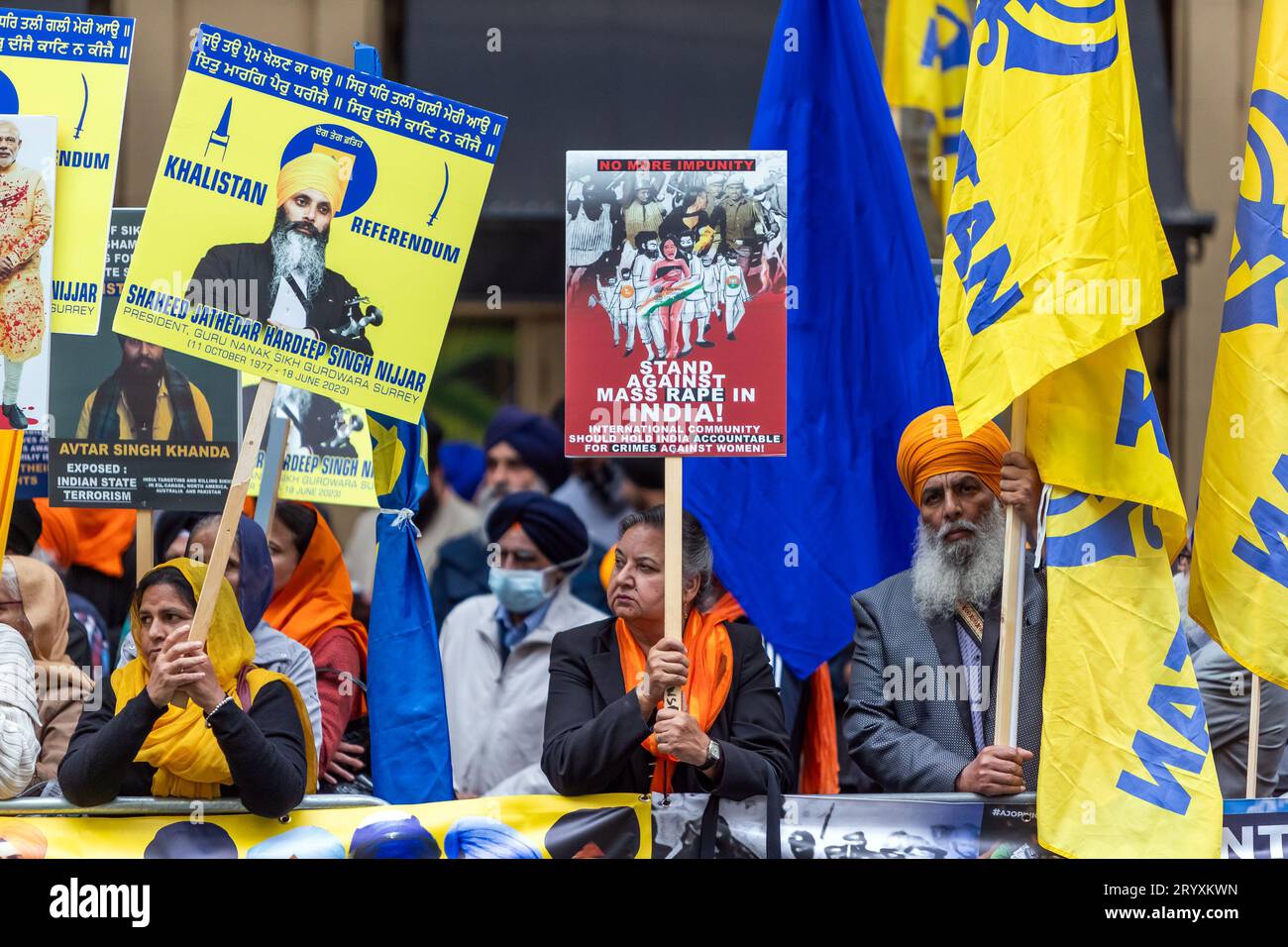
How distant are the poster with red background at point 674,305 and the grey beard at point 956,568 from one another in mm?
597

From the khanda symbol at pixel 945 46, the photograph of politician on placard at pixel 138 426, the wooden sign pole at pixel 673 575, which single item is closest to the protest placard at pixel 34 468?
the photograph of politician on placard at pixel 138 426

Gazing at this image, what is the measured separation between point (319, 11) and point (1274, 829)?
5978 millimetres

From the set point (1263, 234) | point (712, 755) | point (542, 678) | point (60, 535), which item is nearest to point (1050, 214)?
point (1263, 234)

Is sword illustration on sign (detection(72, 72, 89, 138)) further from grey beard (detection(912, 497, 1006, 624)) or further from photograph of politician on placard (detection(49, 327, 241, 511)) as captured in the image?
grey beard (detection(912, 497, 1006, 624))

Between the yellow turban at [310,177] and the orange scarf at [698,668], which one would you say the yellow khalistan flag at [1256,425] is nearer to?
the orange scarf at [698,668]

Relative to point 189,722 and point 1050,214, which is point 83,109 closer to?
point 189,722

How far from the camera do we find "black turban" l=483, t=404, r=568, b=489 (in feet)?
23.6

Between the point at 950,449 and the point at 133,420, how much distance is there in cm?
226

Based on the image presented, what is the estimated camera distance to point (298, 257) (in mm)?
4164

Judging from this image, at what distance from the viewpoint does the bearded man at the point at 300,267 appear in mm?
4129

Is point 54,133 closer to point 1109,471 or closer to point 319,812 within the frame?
point 319,812
